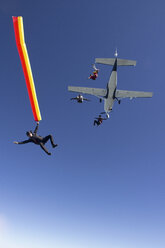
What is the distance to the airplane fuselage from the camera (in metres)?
39.7

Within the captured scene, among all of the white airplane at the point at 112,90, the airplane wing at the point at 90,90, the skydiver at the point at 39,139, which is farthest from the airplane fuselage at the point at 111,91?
the skydiver at the point at 39,139

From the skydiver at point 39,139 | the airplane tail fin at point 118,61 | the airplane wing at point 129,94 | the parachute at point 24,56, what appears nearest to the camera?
the parachute at point 24,56

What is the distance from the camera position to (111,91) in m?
40.8

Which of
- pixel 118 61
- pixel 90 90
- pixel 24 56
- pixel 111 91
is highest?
pixel 118 61

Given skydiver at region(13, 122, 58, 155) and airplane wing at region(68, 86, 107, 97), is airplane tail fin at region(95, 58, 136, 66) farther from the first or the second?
skydiver at region(13, 122, 58, 155)

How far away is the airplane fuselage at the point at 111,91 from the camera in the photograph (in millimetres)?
39656

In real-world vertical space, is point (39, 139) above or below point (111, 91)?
below

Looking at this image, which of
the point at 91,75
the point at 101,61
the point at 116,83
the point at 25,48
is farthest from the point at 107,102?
the point at 25,48

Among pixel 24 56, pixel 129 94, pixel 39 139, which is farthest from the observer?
pixel 129 94

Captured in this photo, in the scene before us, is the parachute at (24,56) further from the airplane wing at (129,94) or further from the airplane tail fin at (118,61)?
the airplane wing at (129,94)

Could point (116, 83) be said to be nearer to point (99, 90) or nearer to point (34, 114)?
point (99, 90)

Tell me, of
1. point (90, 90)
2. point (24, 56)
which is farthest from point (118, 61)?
point (24, 56)

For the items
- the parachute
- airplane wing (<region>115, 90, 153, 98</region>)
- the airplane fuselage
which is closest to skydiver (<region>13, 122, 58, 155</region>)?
the parachute

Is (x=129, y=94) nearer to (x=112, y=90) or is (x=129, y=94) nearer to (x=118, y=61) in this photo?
(x=112, y=90)
